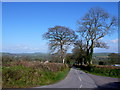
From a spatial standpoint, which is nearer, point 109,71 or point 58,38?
point 109,71

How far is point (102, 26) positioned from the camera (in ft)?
93.6

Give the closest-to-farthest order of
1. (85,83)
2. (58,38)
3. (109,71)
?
(85,83), (109,71), (58,38)

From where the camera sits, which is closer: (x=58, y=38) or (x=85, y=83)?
(x=85, y=83)

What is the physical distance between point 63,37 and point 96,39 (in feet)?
26.8

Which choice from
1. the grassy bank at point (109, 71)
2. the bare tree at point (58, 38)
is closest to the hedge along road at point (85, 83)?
the grassy bank at point (109, 71)

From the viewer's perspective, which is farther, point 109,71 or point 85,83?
point 109,71

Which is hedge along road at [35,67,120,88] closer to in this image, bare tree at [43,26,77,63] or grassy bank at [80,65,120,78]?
grassy bank at [80,65,120,78]

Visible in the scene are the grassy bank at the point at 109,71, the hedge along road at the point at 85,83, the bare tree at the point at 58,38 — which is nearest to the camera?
the hedge along road at the point at 85,83

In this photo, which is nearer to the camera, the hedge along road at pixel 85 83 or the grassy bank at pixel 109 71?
the hedge along road at pixel 85 83

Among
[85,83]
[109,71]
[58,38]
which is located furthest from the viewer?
[58,38]

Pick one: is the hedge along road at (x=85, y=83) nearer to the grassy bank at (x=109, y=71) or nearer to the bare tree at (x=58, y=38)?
the grassy bank at (x=109, y=71)

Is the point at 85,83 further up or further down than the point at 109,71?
further up

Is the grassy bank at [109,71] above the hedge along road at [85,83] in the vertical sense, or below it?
below

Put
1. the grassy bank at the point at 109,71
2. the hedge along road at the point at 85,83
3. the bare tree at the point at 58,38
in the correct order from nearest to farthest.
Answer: the hedge along road at the point at 85,83 → the grassy bank at the point at 109,71 → the bare tree at the point at 58,38
